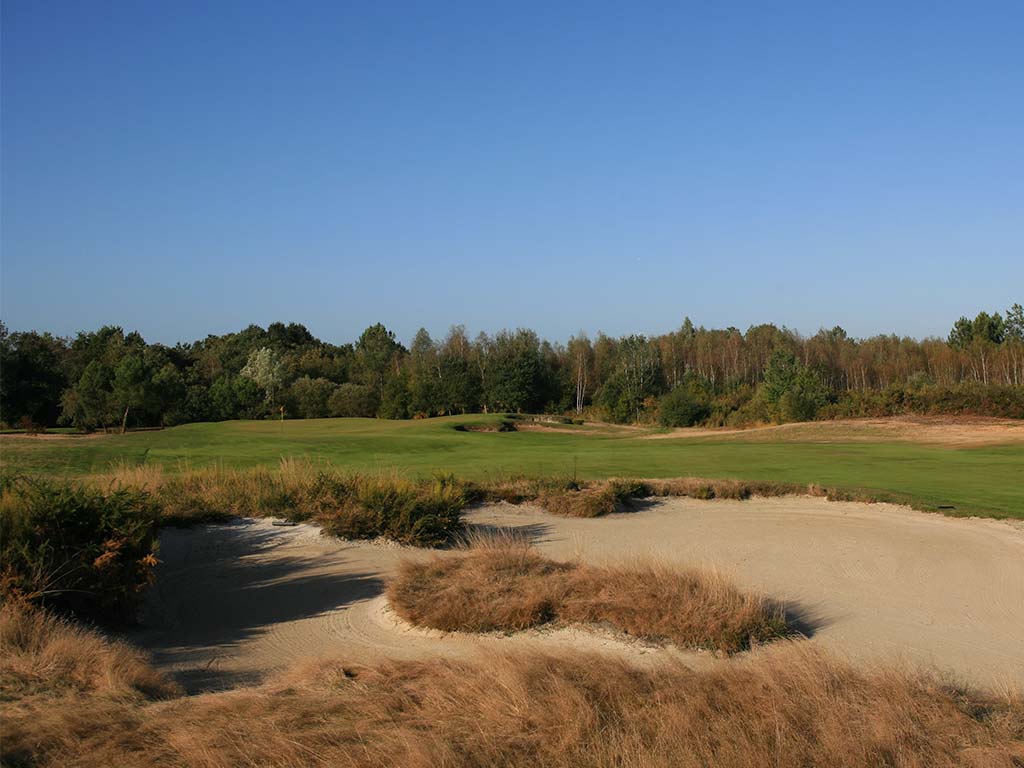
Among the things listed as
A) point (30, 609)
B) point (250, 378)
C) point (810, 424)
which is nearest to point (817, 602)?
point (30, 609)

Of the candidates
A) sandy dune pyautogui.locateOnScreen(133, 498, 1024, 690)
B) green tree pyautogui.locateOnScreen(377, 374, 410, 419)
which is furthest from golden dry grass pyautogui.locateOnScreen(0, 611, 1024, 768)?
green tree pyautogui.locateOnScreen(377, 374, 410, 419)

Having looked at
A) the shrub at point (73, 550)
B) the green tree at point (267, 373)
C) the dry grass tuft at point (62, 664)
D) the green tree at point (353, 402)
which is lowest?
the dry grass tuft at point (62, 664)

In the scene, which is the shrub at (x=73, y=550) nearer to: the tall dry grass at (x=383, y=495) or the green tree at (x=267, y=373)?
the tall dry grass at (x=383, y=495)

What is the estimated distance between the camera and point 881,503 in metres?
17.6

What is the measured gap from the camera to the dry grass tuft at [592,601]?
28.5 feet

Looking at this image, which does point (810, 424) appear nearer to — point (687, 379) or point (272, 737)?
point (687, 379)

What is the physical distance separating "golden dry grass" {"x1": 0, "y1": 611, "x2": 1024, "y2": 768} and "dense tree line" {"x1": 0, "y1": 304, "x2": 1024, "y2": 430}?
159ft

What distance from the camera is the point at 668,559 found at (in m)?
11.2

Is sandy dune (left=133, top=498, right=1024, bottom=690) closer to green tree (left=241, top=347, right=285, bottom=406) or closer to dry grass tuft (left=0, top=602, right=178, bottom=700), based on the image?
dry grass tuft (left=0, top=602, right=178, bottom=700)

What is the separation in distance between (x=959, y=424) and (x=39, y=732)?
143 ft

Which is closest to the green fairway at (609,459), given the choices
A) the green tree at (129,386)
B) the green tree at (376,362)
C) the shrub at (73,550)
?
the shrub at (73,550)

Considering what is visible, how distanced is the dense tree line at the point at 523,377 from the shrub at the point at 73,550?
4569 cm

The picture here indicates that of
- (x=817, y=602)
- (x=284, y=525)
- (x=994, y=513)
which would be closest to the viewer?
(x=817, y=602)

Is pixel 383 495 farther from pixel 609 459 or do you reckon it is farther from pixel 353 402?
pixel 353 402
